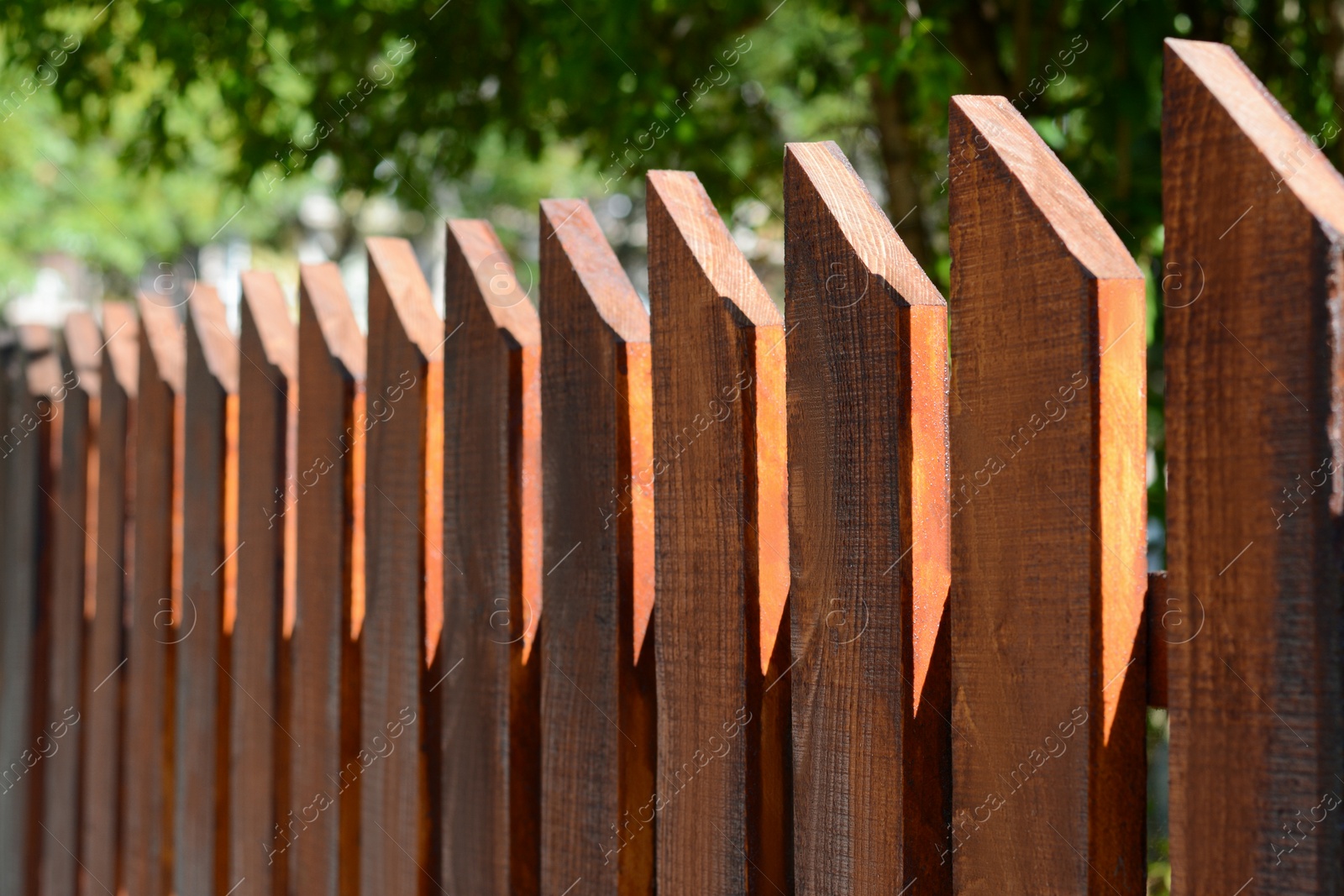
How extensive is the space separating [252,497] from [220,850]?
691 mm

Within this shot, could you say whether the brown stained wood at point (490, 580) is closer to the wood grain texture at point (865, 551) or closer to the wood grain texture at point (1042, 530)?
the wood grain texture at point (865, 551)

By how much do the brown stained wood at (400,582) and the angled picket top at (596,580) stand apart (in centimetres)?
28

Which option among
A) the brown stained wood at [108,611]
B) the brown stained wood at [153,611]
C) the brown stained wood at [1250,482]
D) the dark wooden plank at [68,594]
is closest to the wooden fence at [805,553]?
the brown stained wood at [1250,482]

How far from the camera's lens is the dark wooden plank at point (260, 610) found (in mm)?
2088

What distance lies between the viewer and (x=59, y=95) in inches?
153

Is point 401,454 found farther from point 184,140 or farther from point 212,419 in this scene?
point 184,140

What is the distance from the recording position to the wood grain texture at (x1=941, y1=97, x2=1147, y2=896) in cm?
101

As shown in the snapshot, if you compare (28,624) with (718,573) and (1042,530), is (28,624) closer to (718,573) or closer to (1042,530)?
(718,573)

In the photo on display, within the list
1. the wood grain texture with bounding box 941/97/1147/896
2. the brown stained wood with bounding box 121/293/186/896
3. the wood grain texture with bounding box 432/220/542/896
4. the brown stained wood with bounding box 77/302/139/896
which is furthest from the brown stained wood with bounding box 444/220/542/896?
the brown stained wood with bounding box 77/302/139/896

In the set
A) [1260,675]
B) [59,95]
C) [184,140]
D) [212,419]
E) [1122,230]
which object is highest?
[59,95]

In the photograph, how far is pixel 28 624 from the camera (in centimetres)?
290

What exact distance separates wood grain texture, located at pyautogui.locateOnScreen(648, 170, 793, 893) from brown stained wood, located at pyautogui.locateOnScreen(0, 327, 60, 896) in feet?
6.84

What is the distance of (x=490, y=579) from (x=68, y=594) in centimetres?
162

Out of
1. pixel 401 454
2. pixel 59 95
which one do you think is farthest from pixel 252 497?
pixel 59 95
